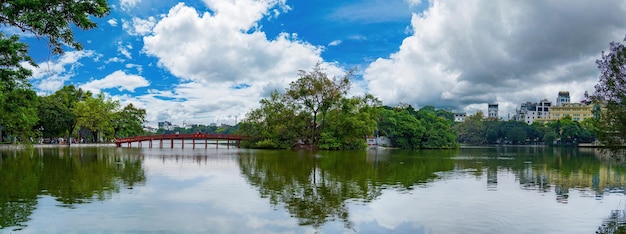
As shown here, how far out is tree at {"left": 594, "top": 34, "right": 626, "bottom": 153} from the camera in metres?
14.7

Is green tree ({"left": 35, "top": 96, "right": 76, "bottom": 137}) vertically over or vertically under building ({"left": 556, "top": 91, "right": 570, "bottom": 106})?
under

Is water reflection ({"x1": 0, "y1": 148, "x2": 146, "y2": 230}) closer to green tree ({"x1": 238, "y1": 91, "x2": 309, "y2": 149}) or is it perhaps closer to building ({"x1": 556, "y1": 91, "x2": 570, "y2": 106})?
green tree ({"x1": 238, "y1": 91, "x2": 309, "y2": 149})

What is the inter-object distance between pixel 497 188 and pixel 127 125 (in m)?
63.7

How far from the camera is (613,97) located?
1510cm

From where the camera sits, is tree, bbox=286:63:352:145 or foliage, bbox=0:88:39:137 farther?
tree, bbox=286:63:352:145

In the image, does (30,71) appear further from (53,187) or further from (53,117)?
(53,117)

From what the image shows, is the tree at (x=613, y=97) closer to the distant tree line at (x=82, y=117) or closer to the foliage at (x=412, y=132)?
the distant tree line at (x=82, y=117)

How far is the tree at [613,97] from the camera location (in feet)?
48.4

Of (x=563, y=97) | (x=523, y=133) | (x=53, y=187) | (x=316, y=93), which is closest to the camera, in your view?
(x=53, y=187)

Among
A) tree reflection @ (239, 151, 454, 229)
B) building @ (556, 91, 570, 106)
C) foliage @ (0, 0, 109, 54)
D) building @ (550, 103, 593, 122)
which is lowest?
tree reflection @ (239, 151, 454, 229)

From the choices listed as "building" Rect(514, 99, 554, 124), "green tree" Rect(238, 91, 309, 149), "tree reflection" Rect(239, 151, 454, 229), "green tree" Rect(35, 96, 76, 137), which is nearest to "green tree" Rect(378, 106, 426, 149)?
"green tree" Rect(238, 91, 309, 149)

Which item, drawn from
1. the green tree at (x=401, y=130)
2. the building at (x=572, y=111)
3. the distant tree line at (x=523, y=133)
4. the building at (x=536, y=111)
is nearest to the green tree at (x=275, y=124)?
the green tree at (x=401, y=130)

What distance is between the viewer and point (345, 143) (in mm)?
56188

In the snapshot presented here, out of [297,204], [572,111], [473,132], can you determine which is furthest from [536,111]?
[297,204]
